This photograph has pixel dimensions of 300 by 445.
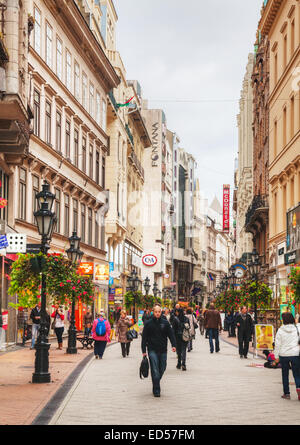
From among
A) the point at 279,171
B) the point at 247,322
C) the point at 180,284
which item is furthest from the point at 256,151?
the point at 180,284

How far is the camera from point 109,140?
58344 mm

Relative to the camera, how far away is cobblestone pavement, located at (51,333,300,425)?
10.9 meters

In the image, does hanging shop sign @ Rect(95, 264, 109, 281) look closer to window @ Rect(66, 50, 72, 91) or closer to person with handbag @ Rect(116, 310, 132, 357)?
window @ Rect(66, 50, 72, 91)

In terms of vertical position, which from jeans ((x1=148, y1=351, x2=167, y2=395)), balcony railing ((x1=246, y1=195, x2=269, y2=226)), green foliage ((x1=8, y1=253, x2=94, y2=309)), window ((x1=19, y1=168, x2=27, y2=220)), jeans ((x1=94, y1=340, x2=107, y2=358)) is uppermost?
balcony railing ((x1=246, y1=195, x2=269, y2=226))

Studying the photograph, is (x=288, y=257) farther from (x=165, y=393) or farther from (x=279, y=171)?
(x=165, y=393)

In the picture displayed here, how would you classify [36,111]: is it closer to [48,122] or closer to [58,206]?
[48,122]

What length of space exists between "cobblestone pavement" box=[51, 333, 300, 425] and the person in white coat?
402 mm

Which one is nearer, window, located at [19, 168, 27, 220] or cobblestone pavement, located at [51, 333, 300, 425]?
cobblestone pavement, located at [51, 333, 300, 425]

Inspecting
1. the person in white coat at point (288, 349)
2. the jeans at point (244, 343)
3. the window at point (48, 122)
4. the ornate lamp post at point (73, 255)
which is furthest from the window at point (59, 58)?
the person in white coat at point (288, 349)

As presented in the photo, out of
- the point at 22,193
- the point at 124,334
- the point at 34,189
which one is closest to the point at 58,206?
the point at 34,189

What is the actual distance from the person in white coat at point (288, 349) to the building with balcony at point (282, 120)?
64.6 feet

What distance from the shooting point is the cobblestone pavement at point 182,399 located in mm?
10883

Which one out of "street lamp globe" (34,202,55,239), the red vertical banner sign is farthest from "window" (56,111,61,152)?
the red vertical banner sign

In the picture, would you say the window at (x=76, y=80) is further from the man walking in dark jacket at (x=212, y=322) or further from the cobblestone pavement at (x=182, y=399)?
the cobblestone pavement at (x=182, y=399)
